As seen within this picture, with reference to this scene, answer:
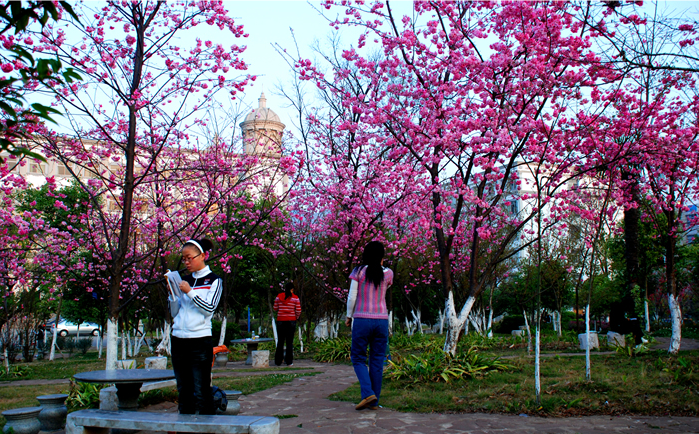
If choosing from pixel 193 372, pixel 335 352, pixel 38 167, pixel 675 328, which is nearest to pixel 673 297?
pixel 675 328

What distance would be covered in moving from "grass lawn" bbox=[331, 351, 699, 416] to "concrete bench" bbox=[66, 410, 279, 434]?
8.03 feet

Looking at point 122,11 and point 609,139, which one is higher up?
point 122,11

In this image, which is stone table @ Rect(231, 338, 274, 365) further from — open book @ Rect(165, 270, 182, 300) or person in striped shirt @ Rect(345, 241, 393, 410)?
open book @ Rect(165, 270, 182, 300)

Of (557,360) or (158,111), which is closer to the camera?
(158,111)

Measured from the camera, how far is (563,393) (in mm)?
5797

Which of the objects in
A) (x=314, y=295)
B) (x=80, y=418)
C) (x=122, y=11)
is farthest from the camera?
(x=314, y=295)

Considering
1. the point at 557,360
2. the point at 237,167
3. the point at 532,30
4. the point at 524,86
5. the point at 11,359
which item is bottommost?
the point at 11,359

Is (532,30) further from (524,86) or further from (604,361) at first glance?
(604,361)

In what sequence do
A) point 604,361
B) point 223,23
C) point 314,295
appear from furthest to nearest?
point 314,295
point 604,361
point 223,23

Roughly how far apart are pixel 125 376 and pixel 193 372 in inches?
37.5

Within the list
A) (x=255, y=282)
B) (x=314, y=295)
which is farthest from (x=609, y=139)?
(x=255, y=282)

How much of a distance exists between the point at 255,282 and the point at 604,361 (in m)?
19.3

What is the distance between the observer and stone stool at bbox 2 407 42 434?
15.2 feet

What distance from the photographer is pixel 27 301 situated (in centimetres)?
1535
